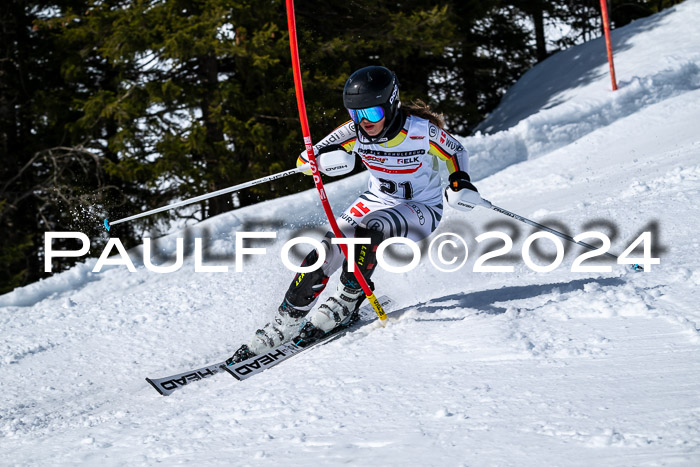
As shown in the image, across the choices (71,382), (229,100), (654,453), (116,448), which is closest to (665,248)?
(654,453)

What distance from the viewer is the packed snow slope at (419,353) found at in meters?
2.49

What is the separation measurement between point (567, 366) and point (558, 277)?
6.19 ft

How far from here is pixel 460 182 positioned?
437 centimetres

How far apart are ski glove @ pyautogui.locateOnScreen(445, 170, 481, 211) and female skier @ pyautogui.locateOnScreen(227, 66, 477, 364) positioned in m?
0.01

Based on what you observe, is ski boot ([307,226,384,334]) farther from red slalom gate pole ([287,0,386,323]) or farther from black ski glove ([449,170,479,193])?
black ski glove ([449,170,479,193])

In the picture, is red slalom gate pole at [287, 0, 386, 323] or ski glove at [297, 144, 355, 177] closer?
red slalom gate pole at [287, 0, 386, 323]

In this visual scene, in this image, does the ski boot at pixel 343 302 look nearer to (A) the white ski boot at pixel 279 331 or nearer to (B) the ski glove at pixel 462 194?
(A) the white ski boot at pixel 279 331

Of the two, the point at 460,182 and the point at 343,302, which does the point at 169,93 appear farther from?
the point at 460,182

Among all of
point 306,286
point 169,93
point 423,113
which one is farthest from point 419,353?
point 169,93

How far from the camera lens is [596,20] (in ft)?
67.6

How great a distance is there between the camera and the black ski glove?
14.2 ft

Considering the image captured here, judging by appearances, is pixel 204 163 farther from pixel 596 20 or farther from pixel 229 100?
pixel 596 20

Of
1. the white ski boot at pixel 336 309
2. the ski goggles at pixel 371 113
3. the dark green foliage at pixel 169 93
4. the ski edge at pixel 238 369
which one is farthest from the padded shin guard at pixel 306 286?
the dark green foliage at pixel 169 93

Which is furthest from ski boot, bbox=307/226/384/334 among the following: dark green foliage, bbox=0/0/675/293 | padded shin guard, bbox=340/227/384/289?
dark green foliage, bbox=0/0/675/293
